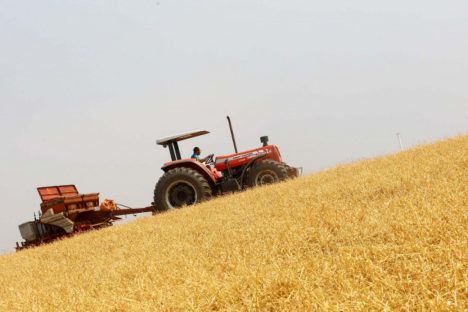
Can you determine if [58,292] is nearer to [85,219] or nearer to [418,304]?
[418,304]

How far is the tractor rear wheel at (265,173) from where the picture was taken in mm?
9672

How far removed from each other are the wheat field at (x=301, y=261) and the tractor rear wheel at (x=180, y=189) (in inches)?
131

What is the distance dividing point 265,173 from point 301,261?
22.4ft

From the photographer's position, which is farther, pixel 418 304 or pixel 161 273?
pixel 161 273

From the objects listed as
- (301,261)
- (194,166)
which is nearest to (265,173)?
(194,166)

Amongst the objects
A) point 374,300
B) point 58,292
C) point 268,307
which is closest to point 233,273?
point 268,307

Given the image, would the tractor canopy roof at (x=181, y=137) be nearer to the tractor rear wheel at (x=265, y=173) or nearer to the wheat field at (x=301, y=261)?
the tractor rear wheel at (x=265, y=173)

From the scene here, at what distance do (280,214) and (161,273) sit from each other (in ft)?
6.87

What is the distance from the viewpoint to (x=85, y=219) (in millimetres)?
10672

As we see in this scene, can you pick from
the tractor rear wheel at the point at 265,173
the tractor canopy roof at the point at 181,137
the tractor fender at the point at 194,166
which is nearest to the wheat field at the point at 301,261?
the tractor rear wheel at the point at 265,173

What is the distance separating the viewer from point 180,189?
10.0 m

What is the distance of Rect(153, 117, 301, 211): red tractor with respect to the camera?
383 inches

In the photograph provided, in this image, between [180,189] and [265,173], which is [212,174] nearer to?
[180,189]

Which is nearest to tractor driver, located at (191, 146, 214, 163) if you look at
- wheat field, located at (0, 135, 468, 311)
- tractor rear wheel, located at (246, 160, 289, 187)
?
tractor rear wheel, located at (246, 160, 289, 187)
